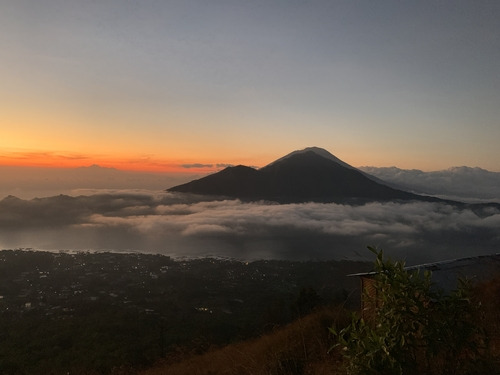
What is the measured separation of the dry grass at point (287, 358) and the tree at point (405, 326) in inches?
18.4

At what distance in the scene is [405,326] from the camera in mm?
3477

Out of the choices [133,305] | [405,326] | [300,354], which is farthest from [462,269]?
[133,305]

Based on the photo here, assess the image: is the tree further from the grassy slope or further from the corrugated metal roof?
the corrugated metal roof

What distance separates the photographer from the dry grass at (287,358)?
6070 millimetres

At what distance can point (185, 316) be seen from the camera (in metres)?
50.3

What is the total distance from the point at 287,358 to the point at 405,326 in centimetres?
365

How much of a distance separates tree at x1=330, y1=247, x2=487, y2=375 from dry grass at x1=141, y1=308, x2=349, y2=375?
1.53 feet

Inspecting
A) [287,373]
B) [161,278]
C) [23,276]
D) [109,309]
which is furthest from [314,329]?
[23,276]

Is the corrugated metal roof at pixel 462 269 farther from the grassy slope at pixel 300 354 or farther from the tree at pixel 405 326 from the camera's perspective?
the tree at pixel 405 326

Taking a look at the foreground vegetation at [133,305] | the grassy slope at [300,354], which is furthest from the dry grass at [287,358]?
the foreground vegetation at [133,305]

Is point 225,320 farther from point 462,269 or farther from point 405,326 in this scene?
point 405,326

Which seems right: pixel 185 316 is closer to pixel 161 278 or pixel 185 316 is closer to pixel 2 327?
pixel 2 327

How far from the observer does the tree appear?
11.3ft

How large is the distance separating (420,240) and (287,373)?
661ft
